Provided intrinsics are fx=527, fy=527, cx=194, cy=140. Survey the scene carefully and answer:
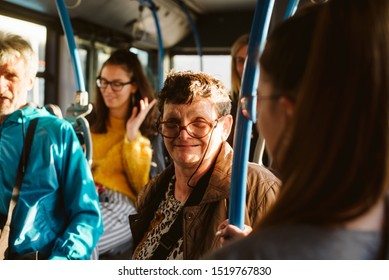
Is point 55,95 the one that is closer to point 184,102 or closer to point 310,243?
point 184,102

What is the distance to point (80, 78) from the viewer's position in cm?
188

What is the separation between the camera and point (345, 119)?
607 millimetres

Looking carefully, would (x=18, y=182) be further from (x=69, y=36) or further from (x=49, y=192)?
Answer: (x=69, y=36)

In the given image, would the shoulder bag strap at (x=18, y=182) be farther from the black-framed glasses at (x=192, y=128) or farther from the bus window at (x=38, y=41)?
the bus window at (x=38, y=41)

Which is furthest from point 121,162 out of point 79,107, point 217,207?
point 217,207

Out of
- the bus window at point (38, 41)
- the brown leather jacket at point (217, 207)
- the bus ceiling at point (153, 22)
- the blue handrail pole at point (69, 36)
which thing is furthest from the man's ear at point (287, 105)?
the bus ceiling at point (153, 22)

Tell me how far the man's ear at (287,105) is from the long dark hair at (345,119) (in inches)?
1.2

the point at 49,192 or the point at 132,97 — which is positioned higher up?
the point at 132,97

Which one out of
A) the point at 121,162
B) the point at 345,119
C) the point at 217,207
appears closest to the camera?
the point at 345,119

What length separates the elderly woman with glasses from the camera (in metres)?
1.25

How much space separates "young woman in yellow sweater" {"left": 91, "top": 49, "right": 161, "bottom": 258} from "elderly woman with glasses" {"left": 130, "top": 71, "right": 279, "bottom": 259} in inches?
39.8

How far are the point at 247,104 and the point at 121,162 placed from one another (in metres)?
1.78

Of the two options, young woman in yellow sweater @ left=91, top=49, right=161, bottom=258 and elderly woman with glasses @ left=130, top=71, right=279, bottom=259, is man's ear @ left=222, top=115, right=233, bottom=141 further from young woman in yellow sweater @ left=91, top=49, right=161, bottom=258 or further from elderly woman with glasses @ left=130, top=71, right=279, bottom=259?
young woman in yellow sweater @ left=91, top=49, right=161, bottom=258
